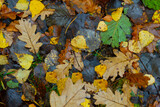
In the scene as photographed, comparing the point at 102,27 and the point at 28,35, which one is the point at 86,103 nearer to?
the point at 102,27

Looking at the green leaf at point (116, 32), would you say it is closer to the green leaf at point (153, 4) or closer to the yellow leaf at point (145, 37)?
the yellow leaf at point (145, 37)

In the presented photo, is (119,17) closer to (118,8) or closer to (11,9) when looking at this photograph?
(118,8)

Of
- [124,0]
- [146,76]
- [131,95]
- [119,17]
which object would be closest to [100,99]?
[131,95]

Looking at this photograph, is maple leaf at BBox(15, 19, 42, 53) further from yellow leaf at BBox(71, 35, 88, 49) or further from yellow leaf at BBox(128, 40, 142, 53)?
yellow leaf at BBox(128, 40, 142, 53)

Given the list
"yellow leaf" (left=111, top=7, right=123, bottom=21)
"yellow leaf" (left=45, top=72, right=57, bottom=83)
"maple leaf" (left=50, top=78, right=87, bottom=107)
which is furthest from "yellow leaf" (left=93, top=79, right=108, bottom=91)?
"yellow leaf" (left=111, top=7, right=123, bottom=21)

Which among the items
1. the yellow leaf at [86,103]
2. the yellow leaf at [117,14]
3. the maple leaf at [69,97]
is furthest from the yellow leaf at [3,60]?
the yellow leaf at [117,14]

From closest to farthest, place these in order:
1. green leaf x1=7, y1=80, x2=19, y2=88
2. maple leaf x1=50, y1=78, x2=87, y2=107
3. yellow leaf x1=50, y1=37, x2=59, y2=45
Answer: maple leaf x1=50, y1=78, x2=87, y2=107, green leaf x1=7, y1=80, x2=19, y2=88, yellow leaf x1=50, y1=37, x2=59, y2=45
